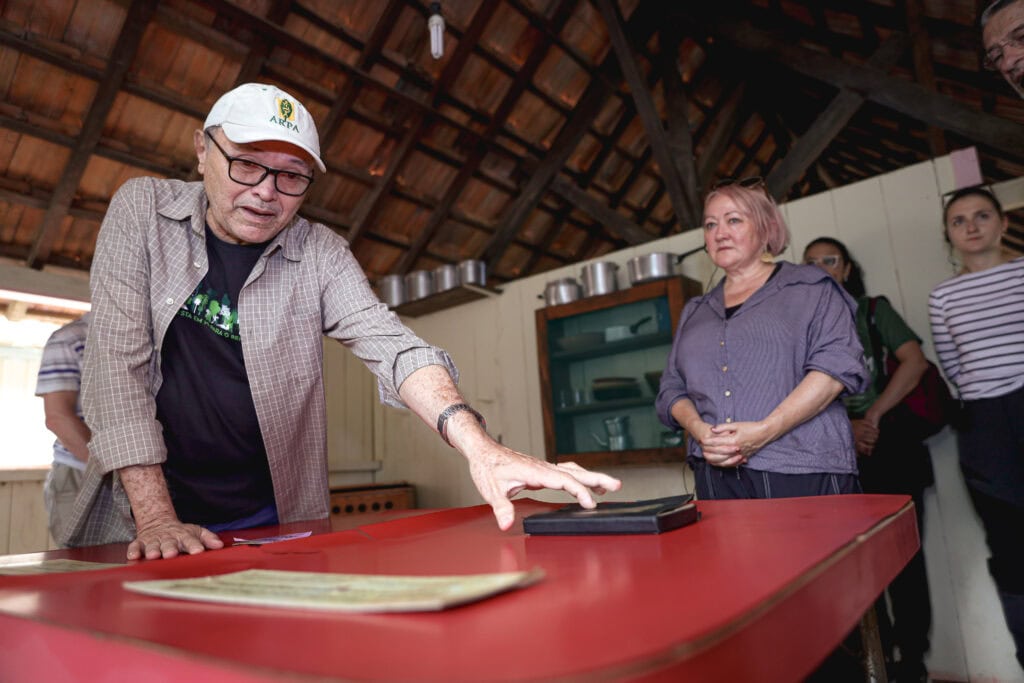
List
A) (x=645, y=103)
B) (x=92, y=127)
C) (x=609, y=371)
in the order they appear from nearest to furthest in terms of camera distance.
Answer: (x=92, y=127) → (x=609, y=371) → (x=645, y=103)

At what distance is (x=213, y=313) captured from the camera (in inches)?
48.4

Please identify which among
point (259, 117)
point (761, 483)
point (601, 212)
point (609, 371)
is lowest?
point (761, 483)

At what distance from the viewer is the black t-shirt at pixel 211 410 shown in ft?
3.89

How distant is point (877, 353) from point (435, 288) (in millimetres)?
2782

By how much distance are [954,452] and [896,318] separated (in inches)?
24.8

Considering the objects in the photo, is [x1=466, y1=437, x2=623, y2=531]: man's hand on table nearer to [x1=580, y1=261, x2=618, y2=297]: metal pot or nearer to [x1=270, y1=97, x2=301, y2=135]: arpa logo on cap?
[x1=270, y1=97, x2=301, y2=135]: arpa logo on cap

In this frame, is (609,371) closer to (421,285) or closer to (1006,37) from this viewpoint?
(421,285)

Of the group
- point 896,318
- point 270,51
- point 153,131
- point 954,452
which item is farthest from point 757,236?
point 153,131

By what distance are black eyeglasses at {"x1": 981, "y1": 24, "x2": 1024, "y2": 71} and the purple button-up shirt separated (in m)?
0.66

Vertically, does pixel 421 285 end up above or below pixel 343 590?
above

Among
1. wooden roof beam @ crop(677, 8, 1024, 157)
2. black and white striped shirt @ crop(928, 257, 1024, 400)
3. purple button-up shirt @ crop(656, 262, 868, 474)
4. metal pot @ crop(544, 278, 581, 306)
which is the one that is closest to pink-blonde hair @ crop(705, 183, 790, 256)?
A: purple button-up shirt @ crop(656, 262, 868, 474)

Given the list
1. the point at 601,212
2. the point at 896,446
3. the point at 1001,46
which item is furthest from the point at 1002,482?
the point at 601,212

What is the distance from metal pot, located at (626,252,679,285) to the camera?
11.5 feet

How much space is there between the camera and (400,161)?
4.55m
